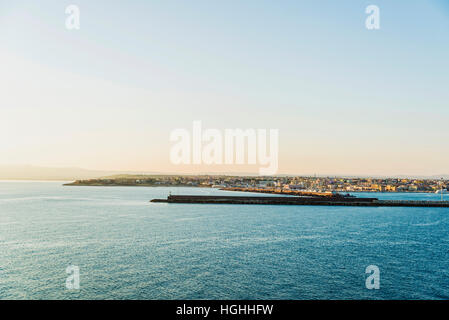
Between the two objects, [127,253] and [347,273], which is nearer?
[347,273]

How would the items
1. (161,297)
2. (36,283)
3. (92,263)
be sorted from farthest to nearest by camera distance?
(92,263) < (36,283) < (161,297)

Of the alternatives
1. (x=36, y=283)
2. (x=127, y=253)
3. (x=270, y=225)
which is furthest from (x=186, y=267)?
(x=270, y=225)
